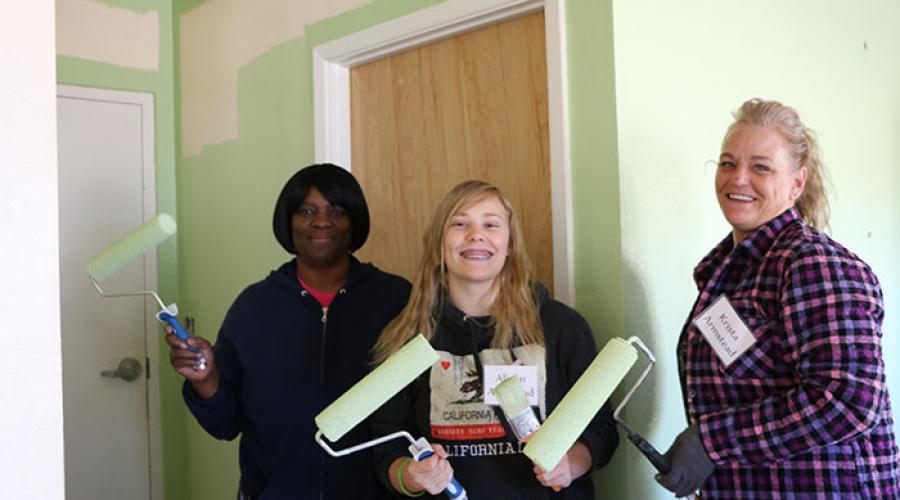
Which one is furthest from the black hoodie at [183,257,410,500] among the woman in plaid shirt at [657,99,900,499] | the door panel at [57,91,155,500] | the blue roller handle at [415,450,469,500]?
the door panel at [57,91,155,500]

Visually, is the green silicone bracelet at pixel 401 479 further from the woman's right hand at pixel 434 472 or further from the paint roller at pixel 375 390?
the paint roller at pixel 375 390

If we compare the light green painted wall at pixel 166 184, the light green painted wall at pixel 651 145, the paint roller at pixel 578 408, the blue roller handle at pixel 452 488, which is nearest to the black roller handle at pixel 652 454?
the paint roller at pixel 578 408

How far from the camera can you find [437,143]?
2.43 meters

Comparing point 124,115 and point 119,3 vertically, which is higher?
point 119,3

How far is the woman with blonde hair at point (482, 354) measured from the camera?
158 centimetres

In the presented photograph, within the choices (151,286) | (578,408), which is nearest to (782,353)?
(578,408)

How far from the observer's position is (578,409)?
1202mm

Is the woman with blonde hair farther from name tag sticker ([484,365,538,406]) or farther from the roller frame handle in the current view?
the roller frame handle

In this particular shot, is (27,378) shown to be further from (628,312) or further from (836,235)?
(836,235)

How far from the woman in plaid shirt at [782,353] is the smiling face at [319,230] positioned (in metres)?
0.92

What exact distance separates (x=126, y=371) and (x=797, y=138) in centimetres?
272

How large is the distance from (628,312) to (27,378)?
1.31m

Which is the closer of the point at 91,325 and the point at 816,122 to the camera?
the point at 816,122

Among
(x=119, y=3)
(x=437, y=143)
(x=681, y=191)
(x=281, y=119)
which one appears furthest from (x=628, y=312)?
(x=119, y=3)
